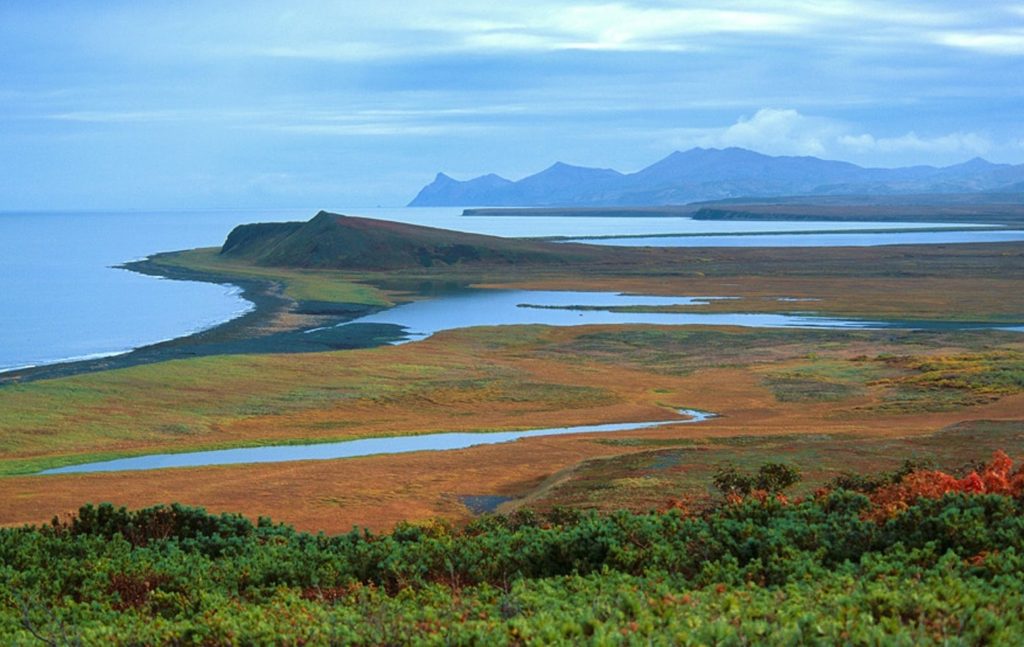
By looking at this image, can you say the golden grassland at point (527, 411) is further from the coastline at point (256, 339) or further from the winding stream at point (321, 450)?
the coastline at point (256, 339)

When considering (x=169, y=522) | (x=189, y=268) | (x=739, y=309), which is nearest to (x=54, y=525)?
(x=169, y=522)

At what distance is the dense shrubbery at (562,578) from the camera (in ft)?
36.0

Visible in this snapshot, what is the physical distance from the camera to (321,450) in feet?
126

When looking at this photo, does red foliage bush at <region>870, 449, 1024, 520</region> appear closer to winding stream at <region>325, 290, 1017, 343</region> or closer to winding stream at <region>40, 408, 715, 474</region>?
winding stream at <region>40, 408, 715, 474</region>

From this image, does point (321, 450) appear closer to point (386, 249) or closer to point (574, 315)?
point (574, 315)

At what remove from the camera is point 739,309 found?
8288 cm

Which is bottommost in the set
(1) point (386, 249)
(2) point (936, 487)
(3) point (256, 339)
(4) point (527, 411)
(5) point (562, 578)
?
(4) point (527, 411)

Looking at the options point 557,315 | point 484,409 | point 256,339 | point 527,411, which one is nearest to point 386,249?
point 557,315

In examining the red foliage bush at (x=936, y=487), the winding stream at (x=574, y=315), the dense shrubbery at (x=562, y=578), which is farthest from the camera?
the winding stream at (x=574, y=315)

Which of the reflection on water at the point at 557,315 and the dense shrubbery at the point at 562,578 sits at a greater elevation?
the dense shrubbery at the point at 562,578

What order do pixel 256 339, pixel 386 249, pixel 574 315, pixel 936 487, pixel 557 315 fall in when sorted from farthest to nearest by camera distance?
1. pixel 386 249
2. pixel 557 315
3. pixel 574 315
4. pixel 256 339
5. pixel 936 487

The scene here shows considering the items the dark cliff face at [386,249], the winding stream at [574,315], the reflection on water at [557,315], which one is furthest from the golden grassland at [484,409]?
the dark cliff face at [386,249]

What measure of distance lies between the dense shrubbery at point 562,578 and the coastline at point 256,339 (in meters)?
36.9

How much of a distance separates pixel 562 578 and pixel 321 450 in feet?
81.7
